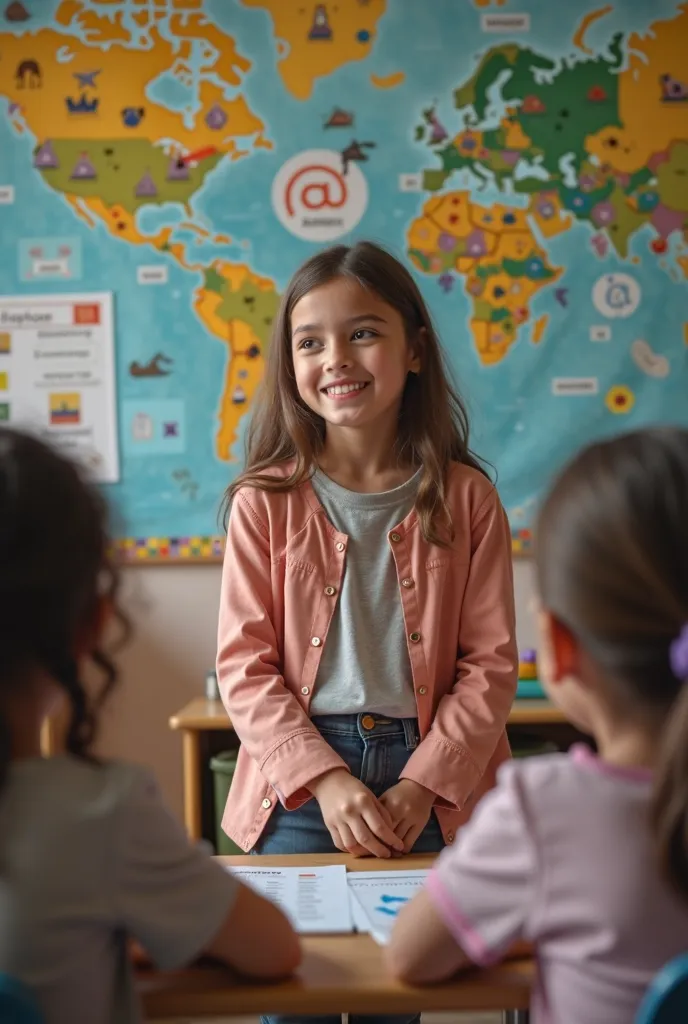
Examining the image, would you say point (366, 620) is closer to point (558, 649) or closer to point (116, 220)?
point (558, 649)

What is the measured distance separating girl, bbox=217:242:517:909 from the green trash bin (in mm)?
1152

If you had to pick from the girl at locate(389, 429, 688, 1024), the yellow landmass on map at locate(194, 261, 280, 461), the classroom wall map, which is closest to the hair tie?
the girl at locate(389, 429, 688, 1024)

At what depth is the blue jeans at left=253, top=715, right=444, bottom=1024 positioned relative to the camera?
1.40 m

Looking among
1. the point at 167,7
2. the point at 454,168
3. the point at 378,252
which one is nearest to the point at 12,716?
the point at 378,252

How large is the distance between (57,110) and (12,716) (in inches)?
105

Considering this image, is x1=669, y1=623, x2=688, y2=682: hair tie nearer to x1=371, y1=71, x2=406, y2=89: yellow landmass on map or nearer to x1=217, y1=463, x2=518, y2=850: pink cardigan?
x1=217, y1=463, x2=518, y2=850: pink cardigan

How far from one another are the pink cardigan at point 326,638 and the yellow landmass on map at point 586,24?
6.63 ft

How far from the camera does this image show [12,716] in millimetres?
871

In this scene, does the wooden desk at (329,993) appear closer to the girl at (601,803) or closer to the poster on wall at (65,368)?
the girl at (601,803)

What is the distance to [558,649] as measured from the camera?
89cm

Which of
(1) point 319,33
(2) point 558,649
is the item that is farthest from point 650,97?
(2) point 558,649

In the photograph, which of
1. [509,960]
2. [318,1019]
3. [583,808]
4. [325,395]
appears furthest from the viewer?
[325,395]

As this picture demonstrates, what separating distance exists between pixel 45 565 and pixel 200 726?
6.16ft

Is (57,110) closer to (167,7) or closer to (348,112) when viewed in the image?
(167,7)
